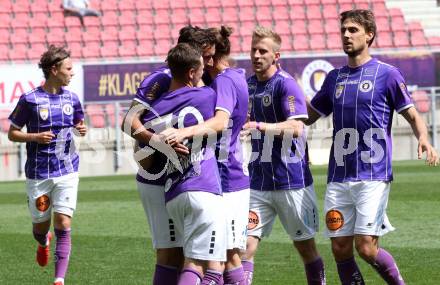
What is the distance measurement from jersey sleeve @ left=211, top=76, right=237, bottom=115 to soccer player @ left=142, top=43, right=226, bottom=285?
0.06 metres

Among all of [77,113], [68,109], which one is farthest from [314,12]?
[68,109]

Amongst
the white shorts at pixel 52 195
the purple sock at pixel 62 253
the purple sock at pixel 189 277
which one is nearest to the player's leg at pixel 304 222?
the purple sock at pixel 189 277

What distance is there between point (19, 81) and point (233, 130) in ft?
54.5

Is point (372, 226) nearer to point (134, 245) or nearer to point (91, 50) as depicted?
point (134, 245)

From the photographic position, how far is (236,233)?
21.8ft

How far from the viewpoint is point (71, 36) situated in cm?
2755

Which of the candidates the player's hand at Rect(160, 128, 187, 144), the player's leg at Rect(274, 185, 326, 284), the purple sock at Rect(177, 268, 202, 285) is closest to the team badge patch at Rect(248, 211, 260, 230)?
the player's leg at Rect(274, 185, 326, 284)

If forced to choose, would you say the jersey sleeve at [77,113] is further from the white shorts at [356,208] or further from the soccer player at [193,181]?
the soccer player at [193,181]

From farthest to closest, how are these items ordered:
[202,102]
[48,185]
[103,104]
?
[103,104], [48,185], [202,102]

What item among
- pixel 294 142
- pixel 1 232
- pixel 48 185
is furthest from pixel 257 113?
pixel 1 232

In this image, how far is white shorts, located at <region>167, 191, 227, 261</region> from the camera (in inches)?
233

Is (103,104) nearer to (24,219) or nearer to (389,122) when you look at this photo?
(24,219)

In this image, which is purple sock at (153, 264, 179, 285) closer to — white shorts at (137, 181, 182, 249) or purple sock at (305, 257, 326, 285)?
white shorts at (137, 181, 182, 249)

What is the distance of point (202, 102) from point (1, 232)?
7.69m
